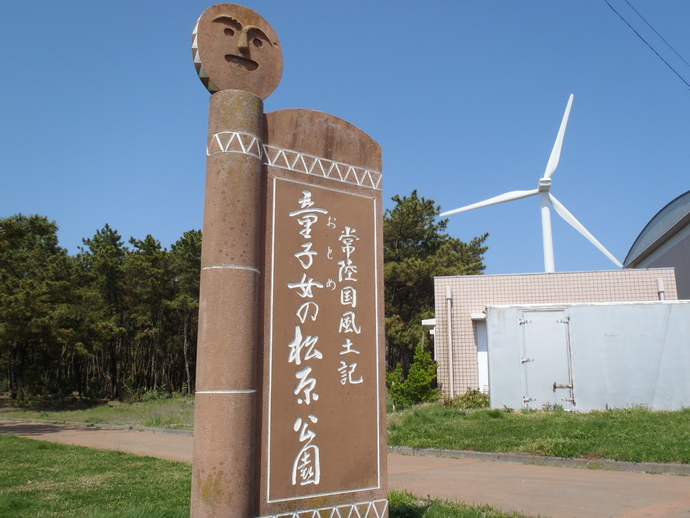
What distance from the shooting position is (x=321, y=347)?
4574mm

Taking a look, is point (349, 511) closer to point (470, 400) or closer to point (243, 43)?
point (243, 43)

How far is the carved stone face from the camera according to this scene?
4.50m

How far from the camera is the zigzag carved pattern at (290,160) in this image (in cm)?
438

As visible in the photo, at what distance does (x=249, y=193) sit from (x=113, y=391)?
3404 centimetres

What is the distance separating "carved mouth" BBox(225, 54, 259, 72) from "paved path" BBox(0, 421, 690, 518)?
454 cm

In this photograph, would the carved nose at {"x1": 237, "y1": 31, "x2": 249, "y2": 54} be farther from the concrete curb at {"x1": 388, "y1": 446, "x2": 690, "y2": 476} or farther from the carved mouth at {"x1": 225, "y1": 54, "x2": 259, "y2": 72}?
the concrete curb at {"x1": 388, "y1": 446, "x2": 690, "y2": 476}

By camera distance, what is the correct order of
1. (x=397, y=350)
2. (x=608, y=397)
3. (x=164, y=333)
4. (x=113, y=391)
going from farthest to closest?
(x=397, y=350) < (x=164, y=333) < (x=113, y=391) < (x=608, y=397)

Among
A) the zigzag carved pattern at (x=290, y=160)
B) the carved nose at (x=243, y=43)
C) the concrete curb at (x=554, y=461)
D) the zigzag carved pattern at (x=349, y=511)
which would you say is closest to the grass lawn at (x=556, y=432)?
the concrete curb at (x=554, y=461)

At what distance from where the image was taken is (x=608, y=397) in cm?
1354

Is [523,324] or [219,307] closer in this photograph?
[219,307]

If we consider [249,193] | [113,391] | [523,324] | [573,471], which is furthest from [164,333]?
[249,193]

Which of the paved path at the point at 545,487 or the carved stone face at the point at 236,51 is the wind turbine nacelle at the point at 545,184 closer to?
the paved path at the point at 545,487

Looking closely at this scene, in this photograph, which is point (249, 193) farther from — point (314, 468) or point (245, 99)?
point (314, 468)

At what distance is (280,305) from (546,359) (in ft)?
36.2
